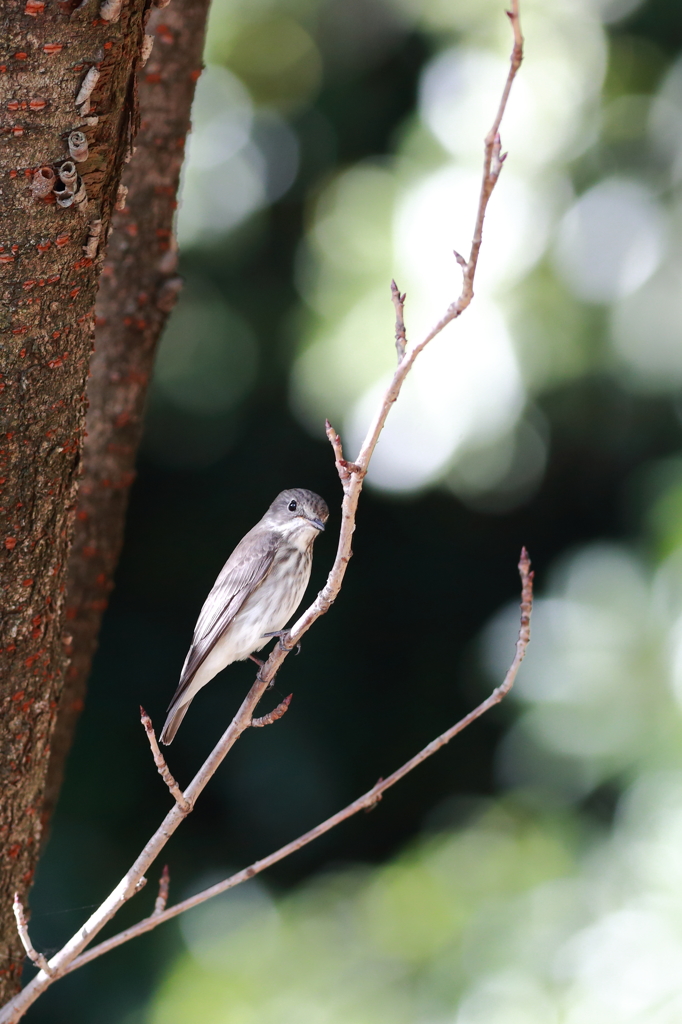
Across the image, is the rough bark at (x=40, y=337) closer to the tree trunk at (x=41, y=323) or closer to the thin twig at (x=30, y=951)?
the tree trunk at (x=41, y=323)

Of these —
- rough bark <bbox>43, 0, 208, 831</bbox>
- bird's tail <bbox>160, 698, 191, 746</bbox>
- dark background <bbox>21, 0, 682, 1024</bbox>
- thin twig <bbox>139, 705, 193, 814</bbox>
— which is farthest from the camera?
dark background <bbox>21, 0, 682, 1024</bbox>

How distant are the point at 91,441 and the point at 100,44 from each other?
2.51 ft

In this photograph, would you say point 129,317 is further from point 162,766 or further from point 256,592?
point 162,766

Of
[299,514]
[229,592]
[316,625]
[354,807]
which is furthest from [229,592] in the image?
[316,625]

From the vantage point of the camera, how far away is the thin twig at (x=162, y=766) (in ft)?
2.74

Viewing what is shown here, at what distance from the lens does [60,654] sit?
115 centimetres

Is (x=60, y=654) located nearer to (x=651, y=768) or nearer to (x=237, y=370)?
(x=651, y=768)

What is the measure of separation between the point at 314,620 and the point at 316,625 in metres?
1.59

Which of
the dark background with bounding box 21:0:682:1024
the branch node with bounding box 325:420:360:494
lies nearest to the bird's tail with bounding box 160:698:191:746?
the branch node with bounding box 325:420:360:494

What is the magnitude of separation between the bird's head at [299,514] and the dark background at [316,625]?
0.81m

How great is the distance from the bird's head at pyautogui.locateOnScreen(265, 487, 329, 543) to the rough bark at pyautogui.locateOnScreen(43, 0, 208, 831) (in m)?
0.38

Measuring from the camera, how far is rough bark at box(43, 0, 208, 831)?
1.55 m

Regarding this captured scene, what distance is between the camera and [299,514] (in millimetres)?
1313

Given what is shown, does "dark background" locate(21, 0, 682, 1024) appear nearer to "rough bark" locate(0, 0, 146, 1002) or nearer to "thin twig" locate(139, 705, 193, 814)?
"rough bark" locate(0, 0, 146, 1002)
